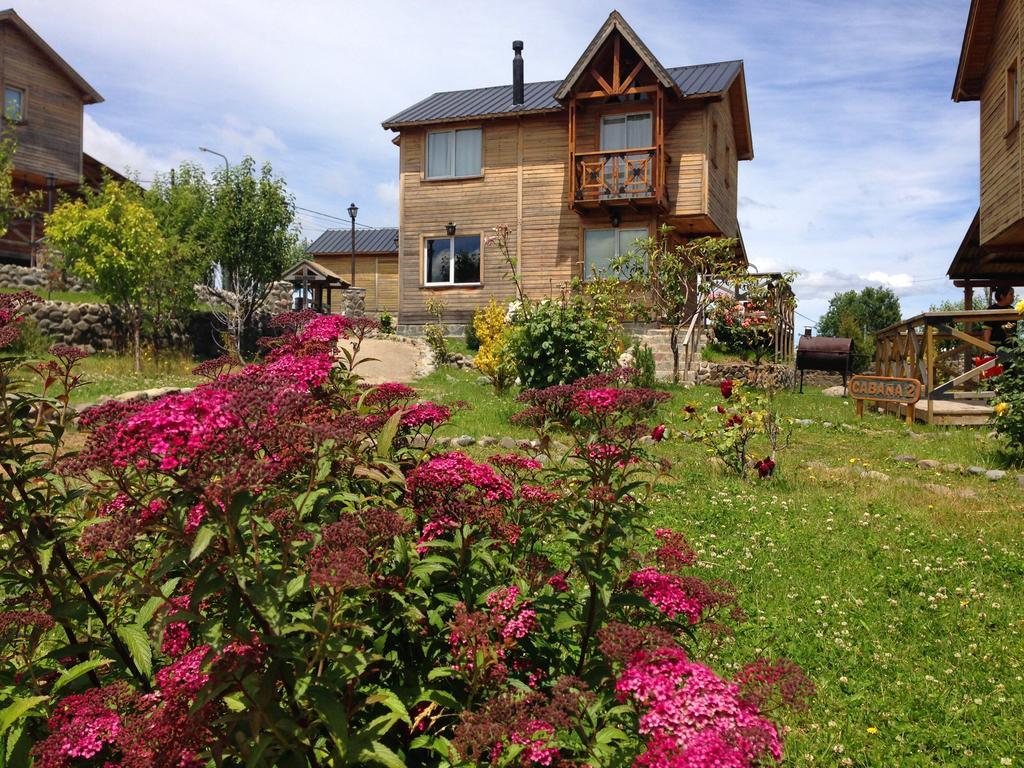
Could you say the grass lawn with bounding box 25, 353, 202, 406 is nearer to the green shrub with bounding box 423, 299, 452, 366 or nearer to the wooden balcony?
the green shrub with bounding box 423, 299, 452, 366

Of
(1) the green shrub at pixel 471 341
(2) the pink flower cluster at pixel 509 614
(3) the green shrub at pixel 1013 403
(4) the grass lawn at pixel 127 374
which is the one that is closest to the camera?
(2) the pink flower cluster at pixel 509 614

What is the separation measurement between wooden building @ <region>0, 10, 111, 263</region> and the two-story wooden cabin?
15573 mm

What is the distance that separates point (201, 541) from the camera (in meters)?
1.95

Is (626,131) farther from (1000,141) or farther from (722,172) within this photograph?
(1000,141)

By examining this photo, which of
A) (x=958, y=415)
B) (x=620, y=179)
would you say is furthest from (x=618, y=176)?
(x=958, y=415)

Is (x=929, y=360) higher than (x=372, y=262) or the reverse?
the reverse

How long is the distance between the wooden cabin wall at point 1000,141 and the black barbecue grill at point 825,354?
14.6 ft

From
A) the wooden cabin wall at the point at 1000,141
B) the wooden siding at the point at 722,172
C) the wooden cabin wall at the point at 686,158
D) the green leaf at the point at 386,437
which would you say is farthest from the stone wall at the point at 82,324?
the wooden cabin wall at the point at 1000,141

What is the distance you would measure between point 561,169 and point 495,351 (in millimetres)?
9134

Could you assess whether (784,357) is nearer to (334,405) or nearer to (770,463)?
(770,463)

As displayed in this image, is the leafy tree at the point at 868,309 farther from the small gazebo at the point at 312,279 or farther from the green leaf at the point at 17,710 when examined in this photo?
the green leaf at the point at 17,710

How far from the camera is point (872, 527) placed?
7.35 meters

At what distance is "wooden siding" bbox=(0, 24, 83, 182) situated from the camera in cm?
2878

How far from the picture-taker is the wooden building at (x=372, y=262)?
39.2m
